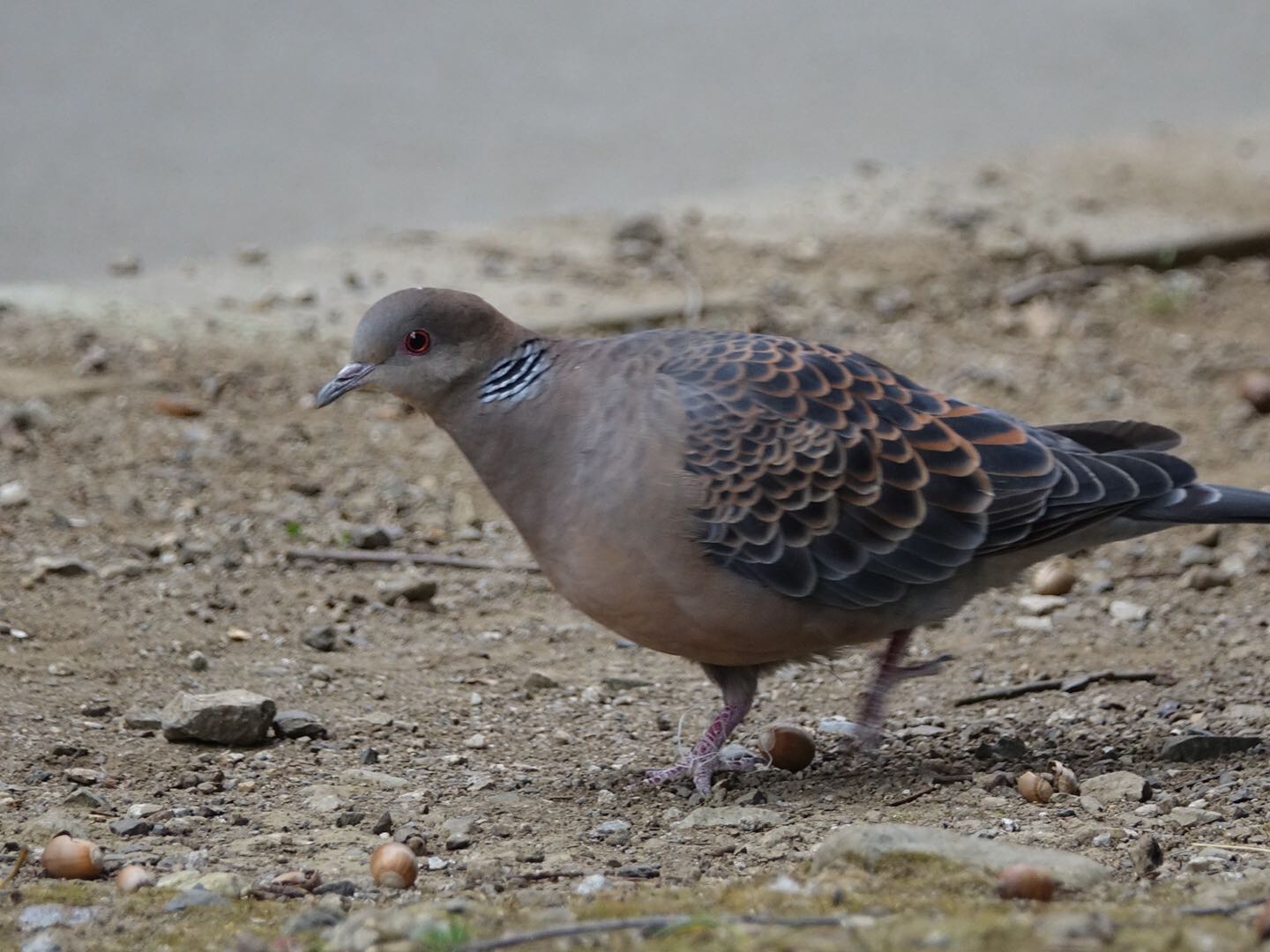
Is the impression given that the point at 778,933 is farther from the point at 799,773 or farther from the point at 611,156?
the point at 611,156

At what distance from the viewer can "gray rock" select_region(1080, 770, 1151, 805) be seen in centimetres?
365

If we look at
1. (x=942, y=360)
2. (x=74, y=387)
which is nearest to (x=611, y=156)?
(x=942, y=360)

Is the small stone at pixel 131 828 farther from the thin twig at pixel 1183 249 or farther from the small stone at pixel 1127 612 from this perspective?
the thin twig at pixel 1183 249

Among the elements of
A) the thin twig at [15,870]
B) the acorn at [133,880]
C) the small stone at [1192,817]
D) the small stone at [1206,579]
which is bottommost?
the thin twig at [15,870]

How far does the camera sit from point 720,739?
3.95 m

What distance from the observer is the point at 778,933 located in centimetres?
255

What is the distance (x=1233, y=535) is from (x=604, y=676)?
219 centimetres

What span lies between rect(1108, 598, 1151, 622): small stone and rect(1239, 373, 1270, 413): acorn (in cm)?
163

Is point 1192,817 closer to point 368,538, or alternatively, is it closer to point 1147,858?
point 1147,858

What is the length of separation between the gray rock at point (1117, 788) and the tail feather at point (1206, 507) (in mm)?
671

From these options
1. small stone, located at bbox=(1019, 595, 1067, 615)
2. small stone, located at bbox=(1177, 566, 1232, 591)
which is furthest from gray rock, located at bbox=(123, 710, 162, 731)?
small stone, located at bbox=(1177, 566, 1232, 591)

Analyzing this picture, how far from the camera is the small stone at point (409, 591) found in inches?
201

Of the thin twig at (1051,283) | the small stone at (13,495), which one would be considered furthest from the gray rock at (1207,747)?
→ the thin twig at (1051,283)

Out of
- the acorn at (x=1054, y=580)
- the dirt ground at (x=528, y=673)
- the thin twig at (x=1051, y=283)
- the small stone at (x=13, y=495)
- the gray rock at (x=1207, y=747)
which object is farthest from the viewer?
the thin twig at (x=1051, y=283)
